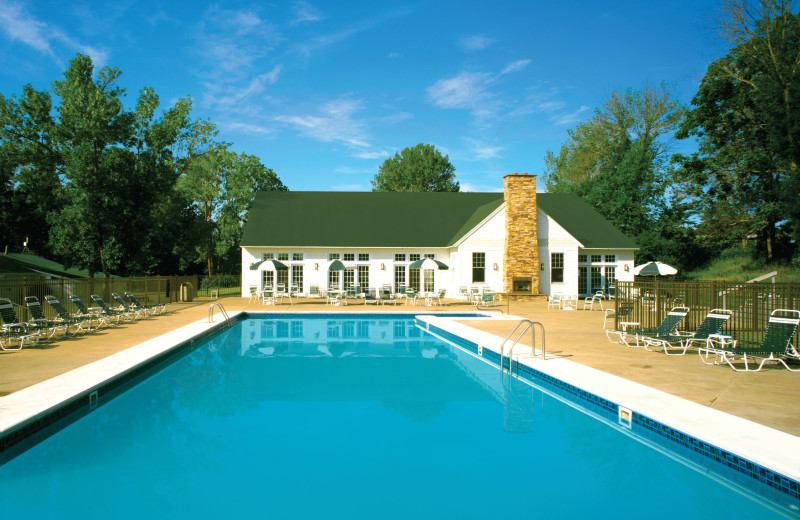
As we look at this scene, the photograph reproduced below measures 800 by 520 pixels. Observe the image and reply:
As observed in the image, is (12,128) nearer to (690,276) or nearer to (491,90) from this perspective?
(491,90)

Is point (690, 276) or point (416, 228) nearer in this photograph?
point (416, 228)

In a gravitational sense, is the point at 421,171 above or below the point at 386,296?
above

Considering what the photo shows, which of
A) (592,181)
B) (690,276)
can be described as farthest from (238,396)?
(592,181)

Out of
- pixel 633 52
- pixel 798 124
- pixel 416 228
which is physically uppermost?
pixel 633 52

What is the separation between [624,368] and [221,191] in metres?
39.0

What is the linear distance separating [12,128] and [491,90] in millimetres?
26685

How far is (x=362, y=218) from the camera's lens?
1162 inches

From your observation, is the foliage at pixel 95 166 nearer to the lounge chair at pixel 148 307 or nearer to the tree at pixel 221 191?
the tree at pixel 221 191

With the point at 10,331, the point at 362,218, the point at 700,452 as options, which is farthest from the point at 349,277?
the point at 700,452

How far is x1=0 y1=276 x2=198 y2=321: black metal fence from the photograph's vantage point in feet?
47.5

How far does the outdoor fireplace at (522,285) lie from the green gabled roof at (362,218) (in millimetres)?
3690

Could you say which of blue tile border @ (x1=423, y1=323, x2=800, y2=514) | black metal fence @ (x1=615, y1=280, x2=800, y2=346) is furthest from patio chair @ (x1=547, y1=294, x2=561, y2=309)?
blue tile border @ (x1=423, y1=323, x2=800, y2=514)

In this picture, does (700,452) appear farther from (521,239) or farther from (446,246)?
(446,246)

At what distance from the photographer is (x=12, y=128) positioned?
27938 millimetres
